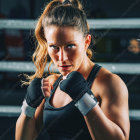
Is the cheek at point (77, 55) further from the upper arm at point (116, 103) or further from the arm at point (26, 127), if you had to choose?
the arm at point (26, 127)

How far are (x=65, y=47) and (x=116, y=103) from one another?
0.36 metres

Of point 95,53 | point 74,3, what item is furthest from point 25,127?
point 95,53

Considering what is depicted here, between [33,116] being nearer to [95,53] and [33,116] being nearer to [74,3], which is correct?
[74,3]

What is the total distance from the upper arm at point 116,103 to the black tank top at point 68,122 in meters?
0.11

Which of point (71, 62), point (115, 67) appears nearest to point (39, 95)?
point (71, 62)

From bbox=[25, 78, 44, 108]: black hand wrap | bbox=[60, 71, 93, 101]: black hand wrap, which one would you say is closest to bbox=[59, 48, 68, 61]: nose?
bbox=[60, 71, 93, 101]: black hand wrap

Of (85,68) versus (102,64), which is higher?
(85,68)

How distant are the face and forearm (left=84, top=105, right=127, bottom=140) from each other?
0.86 feet

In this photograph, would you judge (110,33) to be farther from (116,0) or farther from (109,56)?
(116,0)

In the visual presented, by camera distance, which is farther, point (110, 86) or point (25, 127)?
point (25, 127)

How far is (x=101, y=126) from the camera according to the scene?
110 cm

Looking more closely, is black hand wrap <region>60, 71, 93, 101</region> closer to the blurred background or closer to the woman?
the woman

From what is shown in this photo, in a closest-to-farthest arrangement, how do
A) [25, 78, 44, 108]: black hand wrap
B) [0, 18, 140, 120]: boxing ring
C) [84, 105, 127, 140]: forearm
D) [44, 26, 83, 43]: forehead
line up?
[84, 105, 127, 140]: forearm < [44, 26, 83, 43]: forehead < [25, 78, 44, 108]: black hand wrap < [0, 18, 140, 120]: boxing ring

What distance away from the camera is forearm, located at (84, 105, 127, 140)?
1096mm
